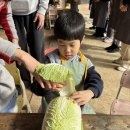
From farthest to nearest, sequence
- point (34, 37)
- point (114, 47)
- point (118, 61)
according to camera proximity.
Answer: point (114, 47)
point (118, 61)
point (34, 37)

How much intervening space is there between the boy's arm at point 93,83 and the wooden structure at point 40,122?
0.84 ft

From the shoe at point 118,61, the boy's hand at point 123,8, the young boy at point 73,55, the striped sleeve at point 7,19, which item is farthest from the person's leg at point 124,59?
the young boy at point 73,55

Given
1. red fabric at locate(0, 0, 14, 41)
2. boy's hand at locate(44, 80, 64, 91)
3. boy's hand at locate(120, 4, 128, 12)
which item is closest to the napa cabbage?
boy's hand at locate(44, 80, 64, 91)

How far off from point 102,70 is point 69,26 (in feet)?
7.34

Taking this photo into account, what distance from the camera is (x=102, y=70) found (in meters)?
3.57

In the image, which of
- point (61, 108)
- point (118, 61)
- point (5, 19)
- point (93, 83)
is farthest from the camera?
point (118, 61)

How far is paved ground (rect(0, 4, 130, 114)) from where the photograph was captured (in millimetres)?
2760

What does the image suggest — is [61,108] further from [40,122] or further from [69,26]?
[69,26]

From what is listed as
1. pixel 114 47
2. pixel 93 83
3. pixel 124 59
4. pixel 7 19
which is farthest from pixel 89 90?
pixel 114 47

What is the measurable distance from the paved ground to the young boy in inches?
47.5

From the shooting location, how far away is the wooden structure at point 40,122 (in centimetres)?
103

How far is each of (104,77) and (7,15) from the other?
1.83 meters

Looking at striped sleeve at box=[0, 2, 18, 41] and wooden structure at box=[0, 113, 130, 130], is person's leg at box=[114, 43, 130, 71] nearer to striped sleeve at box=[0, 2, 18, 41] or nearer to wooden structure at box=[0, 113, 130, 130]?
striped sleeve at box=[0, 2, 18, 41]

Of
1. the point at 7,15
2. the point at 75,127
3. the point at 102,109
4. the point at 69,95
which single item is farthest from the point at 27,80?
the point at 75,127
